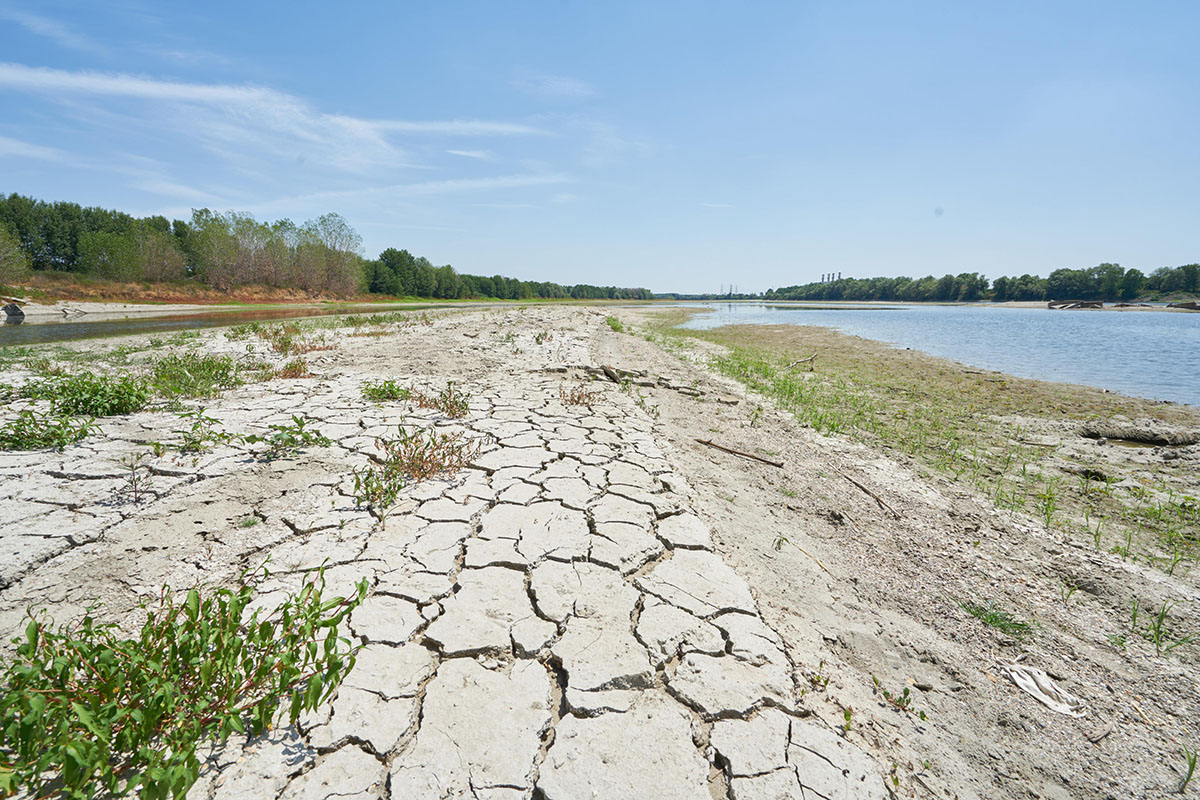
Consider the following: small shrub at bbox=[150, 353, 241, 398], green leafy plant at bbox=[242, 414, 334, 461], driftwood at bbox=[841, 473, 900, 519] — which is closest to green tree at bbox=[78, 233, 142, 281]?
small shrub at bbox=[150, 353, 241, 398]

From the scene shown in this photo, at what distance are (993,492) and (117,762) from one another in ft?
19.5

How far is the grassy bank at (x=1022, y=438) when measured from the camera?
390cm

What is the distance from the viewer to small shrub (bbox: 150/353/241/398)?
5.37m

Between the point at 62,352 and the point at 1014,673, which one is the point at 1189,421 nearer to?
the point at 1014,673

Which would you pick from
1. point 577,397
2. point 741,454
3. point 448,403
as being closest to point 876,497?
point 741,454

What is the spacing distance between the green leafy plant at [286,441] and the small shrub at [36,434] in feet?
4.22

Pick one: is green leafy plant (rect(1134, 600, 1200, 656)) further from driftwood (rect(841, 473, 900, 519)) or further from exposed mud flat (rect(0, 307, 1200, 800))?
driftwood (rect(841, 473, 900, 519))

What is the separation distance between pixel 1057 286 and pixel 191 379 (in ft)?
342

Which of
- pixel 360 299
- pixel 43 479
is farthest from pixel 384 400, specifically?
pixel 360 299

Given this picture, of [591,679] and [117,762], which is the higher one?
[117,762]

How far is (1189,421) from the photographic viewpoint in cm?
719

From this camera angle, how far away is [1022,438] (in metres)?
6.21

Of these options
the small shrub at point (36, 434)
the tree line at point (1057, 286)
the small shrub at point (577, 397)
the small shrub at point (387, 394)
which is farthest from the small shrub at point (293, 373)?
the tree line at point (1057, 286)

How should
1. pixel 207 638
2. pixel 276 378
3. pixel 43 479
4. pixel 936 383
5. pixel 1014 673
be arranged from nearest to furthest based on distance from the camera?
pixel 207 638 → pixel 1014 673 → pixel 43 479 → pixel 276 378 → pixel 936 383
